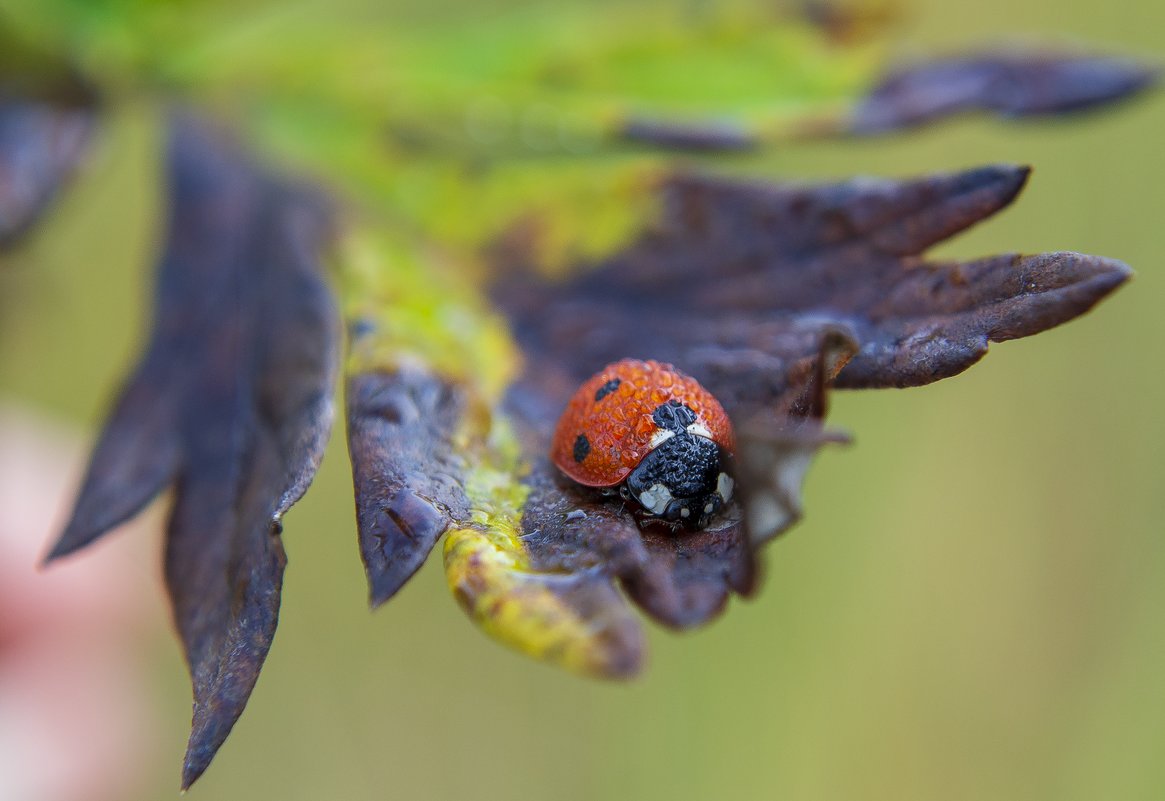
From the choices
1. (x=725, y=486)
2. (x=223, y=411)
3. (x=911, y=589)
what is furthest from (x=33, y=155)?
(x=911, y=589)

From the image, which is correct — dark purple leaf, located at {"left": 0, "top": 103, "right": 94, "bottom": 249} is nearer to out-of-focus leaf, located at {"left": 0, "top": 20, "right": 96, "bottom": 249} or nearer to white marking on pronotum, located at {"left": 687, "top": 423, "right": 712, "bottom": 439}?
out-of-focus leaf, located at {"left": 0, "top": 20, "right": 96, "bottom": 249}

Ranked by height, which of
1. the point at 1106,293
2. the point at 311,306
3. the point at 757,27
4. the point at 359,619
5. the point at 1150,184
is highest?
the point at 1106,293

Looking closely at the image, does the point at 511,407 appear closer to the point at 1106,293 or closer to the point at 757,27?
the point at 1106,293

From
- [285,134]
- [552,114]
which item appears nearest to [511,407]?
[552,114]

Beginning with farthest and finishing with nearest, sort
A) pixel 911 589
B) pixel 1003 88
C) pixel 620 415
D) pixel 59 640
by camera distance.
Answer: pixel 911 589
pixel 59 640
pixel 1003 88
pixel 620 415

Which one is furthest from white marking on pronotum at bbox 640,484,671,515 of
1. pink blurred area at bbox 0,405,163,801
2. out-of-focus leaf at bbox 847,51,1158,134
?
pink blurred area at bbox 0,405,163,801

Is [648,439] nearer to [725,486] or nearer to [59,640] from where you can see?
[725,486]
